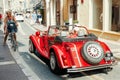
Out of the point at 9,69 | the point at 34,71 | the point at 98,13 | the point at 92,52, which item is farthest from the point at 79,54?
the point at 98,13

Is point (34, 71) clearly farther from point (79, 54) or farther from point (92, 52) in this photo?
point (92, 52)

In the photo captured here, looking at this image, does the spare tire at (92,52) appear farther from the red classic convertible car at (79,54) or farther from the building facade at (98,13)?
the building facade at (98,13)

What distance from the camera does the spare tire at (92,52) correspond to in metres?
6.62

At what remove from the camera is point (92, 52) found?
670cm

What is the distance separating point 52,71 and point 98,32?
28.2 ft

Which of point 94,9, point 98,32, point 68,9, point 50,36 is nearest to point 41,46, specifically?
point 50,36

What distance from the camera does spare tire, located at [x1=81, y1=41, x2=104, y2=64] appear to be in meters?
6.62

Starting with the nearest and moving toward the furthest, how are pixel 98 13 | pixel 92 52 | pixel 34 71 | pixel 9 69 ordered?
pixel 92 52
pixel 34 71
pixel 9 69
pixel 98 13

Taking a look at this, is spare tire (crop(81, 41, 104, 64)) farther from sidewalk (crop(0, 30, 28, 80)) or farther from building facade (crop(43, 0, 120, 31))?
building facade (crop(43, 0, 120, 31))

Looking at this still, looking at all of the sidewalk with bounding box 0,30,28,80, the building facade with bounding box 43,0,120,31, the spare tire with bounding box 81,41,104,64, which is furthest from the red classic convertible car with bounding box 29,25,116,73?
the building facade with bounding box 43,0,120,31

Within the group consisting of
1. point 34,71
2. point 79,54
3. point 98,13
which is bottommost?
point 34,71

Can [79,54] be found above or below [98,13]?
below

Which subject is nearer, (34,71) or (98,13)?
(34,71)

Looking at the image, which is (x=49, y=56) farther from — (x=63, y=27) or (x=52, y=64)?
(x=63, y=27)
